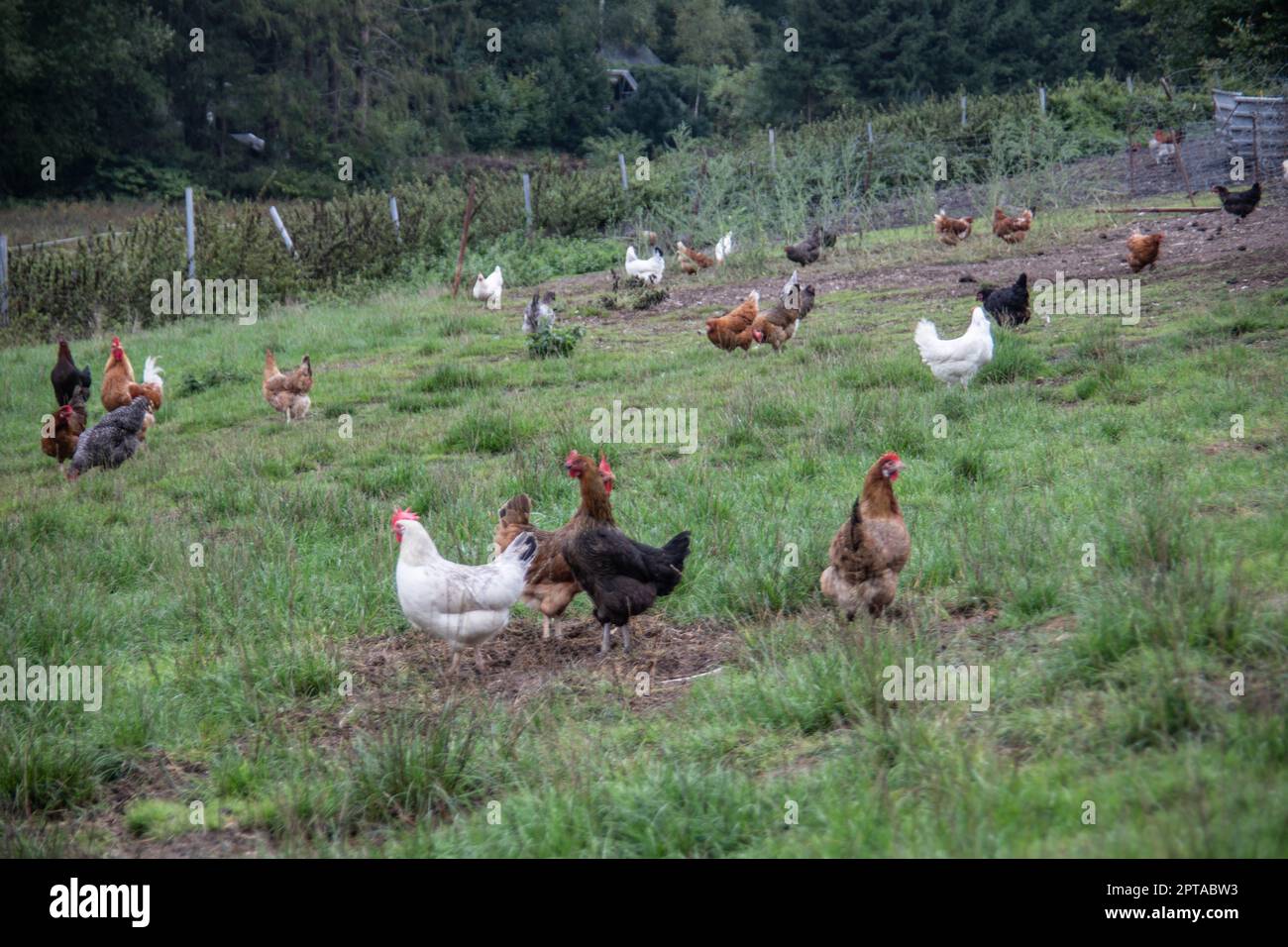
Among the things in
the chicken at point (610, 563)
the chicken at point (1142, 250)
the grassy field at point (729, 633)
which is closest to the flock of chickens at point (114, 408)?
the grassy field at point (729, 633)

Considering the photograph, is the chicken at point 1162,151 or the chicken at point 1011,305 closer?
the chicken at point 1011,305

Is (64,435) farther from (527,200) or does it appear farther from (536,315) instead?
(527,200)

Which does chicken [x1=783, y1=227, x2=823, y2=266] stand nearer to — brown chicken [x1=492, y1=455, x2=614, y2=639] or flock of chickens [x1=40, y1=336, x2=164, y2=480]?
flock of chickens [x1=40, y1=336, x2=164, y2=480]

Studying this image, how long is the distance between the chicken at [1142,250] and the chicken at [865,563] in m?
10.0

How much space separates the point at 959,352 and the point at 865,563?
4658 millimetres

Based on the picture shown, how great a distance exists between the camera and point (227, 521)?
27.7 feet

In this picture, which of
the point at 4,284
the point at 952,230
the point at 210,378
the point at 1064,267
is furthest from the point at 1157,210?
the point at 4,284

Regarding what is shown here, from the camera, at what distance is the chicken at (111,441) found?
10.3m

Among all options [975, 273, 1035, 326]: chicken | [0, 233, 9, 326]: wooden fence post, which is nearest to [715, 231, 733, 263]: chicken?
[975, 273, 1035, 326]: chicken

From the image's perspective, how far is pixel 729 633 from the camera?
5.79 m

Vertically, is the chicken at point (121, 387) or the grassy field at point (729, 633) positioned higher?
the chicken at point (121, 387)

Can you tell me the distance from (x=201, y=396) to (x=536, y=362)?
13.7 ft

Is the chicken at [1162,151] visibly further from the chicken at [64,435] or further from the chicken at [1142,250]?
the chicken at [64,435]

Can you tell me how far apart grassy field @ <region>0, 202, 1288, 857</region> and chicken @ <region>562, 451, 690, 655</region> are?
258 millimetres
